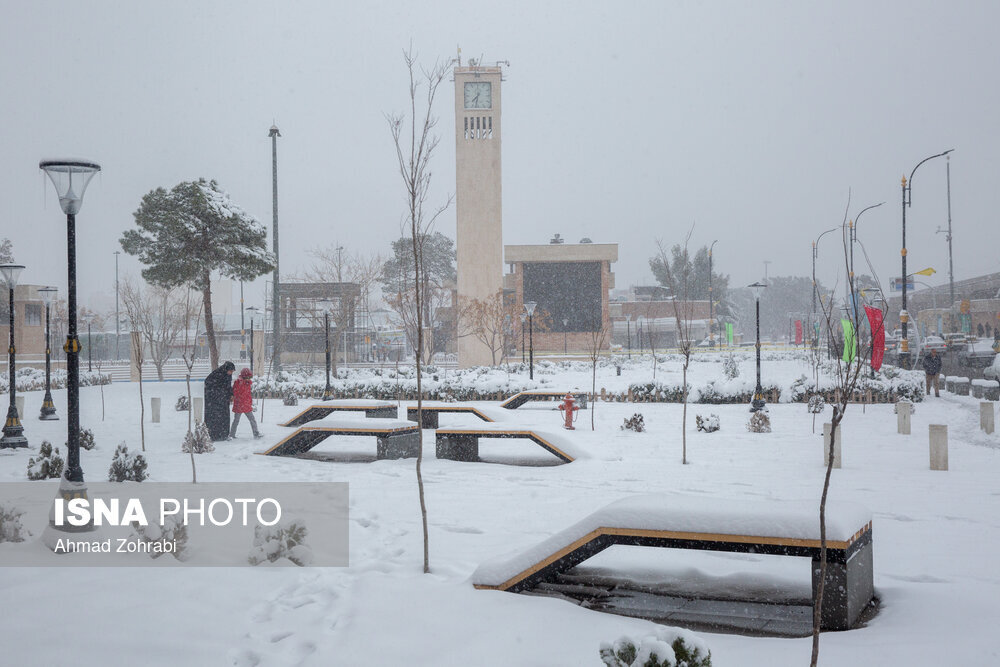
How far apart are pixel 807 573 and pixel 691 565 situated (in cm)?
88

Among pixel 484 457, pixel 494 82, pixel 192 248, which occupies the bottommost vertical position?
pixel 484 457

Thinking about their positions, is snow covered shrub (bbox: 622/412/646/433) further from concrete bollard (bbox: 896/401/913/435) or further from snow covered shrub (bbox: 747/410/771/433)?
concrete bollard (bbox: 896/401/913/435)

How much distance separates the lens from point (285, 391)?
23750 mm

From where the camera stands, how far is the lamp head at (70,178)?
6.42 meters

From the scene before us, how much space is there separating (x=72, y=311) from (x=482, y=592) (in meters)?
4.50

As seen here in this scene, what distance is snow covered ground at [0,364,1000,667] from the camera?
3.95 meters

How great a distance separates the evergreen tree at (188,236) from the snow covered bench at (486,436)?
15539 millimetres

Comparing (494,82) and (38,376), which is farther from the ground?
(494,82)

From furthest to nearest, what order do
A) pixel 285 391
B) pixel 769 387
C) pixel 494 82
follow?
1. pixel 494 82
2. pixel 285 391
3. pixel 769 387

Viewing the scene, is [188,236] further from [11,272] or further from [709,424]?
[709,424]

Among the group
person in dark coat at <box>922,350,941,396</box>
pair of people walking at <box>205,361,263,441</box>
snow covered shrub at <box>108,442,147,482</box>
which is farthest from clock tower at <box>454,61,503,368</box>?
snow covered shrub at <box>108,442,147,482</box>

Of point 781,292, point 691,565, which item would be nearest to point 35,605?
point 691,565

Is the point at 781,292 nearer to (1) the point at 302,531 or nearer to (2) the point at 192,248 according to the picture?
(2) the point at 192,248

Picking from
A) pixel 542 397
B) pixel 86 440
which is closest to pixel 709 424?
pixel 542 397
